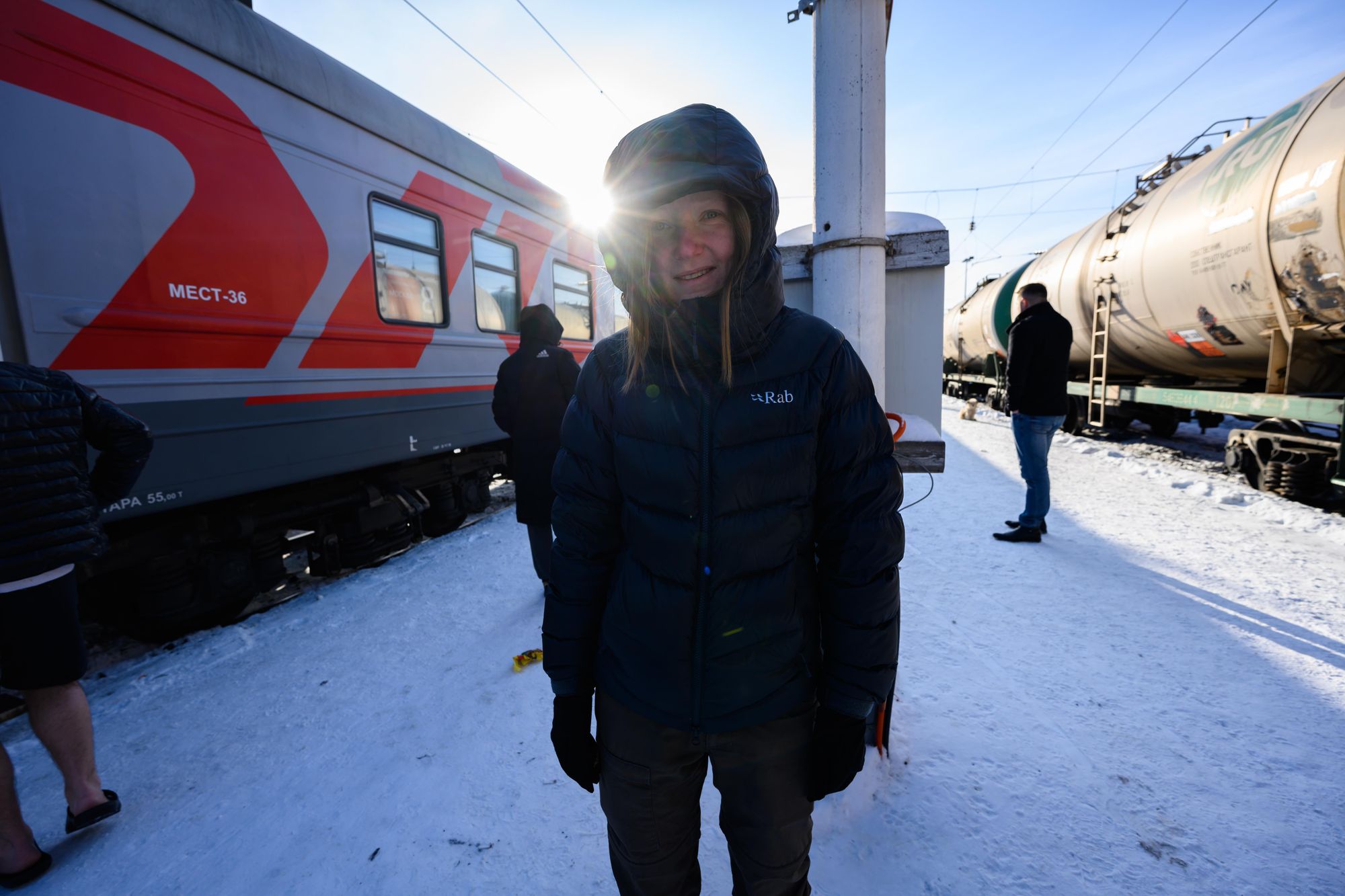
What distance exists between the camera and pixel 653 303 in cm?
128

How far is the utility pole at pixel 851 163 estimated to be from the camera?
6.72 ft

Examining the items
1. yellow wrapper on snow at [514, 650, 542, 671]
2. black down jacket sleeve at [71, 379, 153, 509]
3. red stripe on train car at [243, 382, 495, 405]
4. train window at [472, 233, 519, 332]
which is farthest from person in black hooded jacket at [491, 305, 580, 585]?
train window at [472, 233, 519, 332]

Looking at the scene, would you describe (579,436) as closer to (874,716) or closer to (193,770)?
(874,716)

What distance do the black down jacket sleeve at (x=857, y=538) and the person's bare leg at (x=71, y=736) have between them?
254 centimetres

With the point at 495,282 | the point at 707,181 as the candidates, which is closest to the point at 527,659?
the point at 707,181

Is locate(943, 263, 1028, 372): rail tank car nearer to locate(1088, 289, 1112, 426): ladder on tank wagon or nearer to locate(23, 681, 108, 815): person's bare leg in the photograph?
locate(1088, 289, 1112, 426): ladder on tank wagon

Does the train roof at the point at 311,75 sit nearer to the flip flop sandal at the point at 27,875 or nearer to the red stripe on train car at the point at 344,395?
the red stripe on train car at the point at 344,395

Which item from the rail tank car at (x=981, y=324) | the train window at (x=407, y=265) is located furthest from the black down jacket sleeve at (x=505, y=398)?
the rail tank car at (x=981, y=324)

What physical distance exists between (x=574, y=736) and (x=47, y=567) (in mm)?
1949

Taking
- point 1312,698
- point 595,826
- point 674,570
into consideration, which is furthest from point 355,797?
point 1312,698

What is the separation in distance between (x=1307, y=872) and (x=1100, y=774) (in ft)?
1.69

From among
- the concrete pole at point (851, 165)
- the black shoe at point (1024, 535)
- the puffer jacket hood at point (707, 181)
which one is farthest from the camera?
the black shoe at point (1024, 535)

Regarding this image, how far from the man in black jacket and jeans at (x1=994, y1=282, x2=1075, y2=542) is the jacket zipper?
4057mm

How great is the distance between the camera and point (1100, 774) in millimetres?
2090
